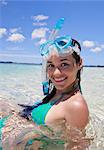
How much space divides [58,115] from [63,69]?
35 cm

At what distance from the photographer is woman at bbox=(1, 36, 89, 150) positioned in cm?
236

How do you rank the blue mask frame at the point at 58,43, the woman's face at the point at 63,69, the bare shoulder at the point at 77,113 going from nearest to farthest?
the bare shoulder at the point at 77,113, the woman's face at the point at 63,69, the blue mask frame at the point at 58,43

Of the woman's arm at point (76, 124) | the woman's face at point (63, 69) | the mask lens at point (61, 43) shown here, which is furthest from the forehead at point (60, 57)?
the woman's arm at point (76, 124)

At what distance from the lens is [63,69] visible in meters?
2.53

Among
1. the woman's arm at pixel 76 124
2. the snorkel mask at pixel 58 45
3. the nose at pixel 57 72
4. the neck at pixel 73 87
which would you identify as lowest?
the woman's arm at pixel 76 124

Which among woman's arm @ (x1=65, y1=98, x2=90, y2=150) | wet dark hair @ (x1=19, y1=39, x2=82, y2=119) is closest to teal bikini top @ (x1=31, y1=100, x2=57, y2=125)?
wet dark hair @ (x1=19, y1=39, x2=82, y2=119)

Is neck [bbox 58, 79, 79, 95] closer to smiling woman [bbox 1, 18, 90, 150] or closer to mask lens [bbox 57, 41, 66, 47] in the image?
smiling woman [bbox 1, 18, 90, 150]

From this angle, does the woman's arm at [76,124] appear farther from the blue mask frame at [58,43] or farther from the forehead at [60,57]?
the blue mask frame at [58,43]

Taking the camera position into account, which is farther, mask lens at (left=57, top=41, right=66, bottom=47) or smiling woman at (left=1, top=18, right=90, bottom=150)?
mask lens at (left=57, top=41, right=66, bottom=47)

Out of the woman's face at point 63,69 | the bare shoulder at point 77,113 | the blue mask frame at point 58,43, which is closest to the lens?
the bare shoulder at point 77,113

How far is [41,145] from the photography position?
94.2 inches

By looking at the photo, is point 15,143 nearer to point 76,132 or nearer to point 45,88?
point 76,132

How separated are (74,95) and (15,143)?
57 cm

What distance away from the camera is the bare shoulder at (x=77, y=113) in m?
2.33
